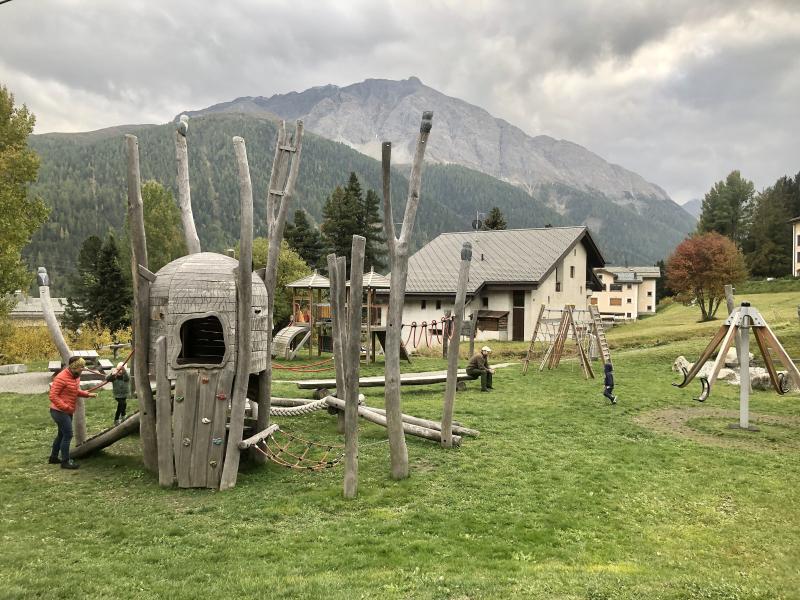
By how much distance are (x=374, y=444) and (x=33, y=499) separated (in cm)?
559

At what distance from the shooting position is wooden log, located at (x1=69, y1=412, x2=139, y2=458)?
10148 millimetres

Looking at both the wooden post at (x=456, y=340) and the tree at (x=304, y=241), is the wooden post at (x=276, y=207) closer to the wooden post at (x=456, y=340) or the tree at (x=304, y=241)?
the wooden post at (x=456, y=340)

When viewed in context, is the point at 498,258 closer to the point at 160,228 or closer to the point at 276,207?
the point at 276,207

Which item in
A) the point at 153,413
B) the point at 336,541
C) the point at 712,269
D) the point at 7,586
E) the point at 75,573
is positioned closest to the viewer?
the point at 7,586

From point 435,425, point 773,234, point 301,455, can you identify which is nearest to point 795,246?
point 773,234

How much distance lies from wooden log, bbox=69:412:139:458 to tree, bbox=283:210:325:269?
160 feet

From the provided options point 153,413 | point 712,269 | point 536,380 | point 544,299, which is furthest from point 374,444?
point 712,269

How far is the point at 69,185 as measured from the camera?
490 feet

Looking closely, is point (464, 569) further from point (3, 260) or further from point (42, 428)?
point (3, 260)

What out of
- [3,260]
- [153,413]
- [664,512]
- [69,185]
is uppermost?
[69,185]

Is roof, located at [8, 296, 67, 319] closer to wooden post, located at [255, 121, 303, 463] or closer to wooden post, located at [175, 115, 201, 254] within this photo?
wooden post, located at [175, 115, 201, 254]

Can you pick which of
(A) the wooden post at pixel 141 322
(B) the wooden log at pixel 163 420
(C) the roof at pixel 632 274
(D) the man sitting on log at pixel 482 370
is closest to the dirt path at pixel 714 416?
(D) the man sitting on log at pixel 482 370

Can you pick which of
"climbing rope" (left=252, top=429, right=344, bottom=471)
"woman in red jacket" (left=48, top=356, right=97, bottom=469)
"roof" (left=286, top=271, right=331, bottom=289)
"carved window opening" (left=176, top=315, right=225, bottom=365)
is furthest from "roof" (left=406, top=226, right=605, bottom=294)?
"woman in red jacket" (left=48, top=356, right=97, bottom=469)

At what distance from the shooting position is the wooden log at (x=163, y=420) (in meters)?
8.80
